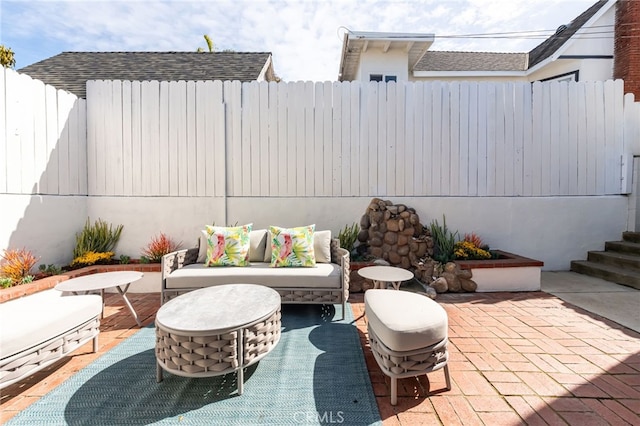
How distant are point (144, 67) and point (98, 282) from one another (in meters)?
6.88

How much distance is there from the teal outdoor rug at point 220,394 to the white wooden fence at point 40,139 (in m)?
2.92

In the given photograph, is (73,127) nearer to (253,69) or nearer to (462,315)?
(253,69)

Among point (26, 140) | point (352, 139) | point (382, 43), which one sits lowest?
point (26, 140)

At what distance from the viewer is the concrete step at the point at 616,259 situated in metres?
4.17

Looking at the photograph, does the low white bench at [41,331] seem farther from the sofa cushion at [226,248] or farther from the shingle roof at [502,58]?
the shingle roof at [502,58]

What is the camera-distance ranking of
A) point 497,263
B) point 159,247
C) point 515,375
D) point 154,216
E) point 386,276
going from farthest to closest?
1. point 154,216
2. point 159,247
3. point 497,263
4. point 386,276
5. point 515,375

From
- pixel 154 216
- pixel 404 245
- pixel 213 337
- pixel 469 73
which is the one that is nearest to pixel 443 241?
pixel 404 245

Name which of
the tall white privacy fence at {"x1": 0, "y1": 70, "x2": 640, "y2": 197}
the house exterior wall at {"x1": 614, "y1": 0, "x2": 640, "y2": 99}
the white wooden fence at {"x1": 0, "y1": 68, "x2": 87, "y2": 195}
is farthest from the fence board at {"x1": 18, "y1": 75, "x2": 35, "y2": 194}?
the house exterior wall at {"x1": 614, "y1": 0, "x2": 640, "y2": 99}

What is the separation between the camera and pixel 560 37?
26.2ft

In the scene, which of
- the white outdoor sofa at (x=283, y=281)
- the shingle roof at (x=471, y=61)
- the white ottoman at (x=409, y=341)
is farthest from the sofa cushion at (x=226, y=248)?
the shingle roof at (x=471, y=61)

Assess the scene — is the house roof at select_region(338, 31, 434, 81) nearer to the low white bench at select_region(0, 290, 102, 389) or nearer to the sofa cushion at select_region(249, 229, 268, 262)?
the sofa cushion at select_region(249, 229, 268, 262)

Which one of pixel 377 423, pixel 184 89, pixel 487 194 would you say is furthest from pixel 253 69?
pixel 377 423

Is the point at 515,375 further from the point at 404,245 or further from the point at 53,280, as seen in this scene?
the point at 53,280

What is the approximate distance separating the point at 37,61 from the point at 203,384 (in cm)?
1072
